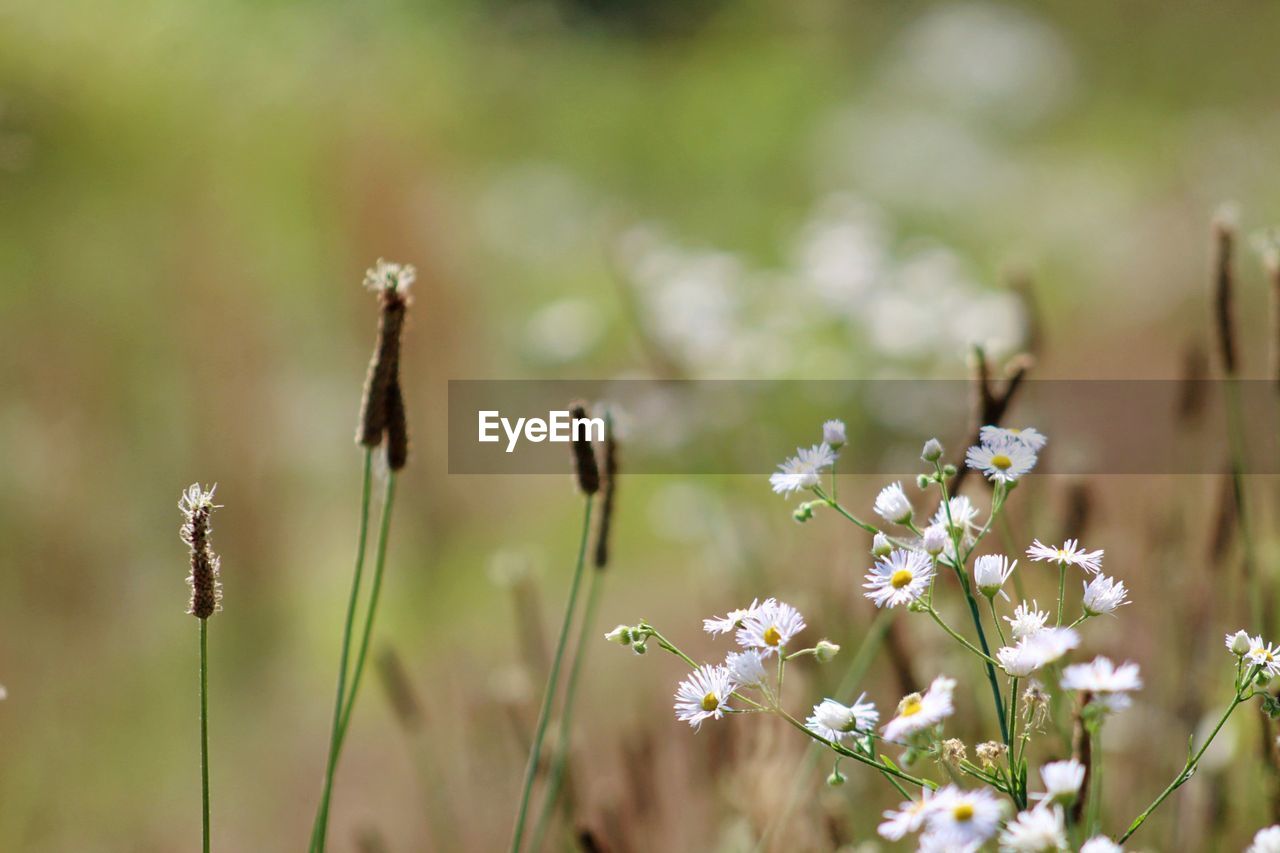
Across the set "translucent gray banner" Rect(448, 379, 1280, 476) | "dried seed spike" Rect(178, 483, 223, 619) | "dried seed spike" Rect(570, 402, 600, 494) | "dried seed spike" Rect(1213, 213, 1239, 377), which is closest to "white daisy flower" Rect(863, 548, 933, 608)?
"dried seed spike" Rect(570, 402, 600, 494)

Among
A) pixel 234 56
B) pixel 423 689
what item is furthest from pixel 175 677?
pixel 234 56

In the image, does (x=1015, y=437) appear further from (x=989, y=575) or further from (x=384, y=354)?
(x=384, y=354)

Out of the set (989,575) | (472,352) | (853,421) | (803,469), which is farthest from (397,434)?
(472,352)

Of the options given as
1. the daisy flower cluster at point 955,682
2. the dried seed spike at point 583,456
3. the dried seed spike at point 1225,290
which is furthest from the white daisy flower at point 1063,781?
the dried seed spike at point 1225,290

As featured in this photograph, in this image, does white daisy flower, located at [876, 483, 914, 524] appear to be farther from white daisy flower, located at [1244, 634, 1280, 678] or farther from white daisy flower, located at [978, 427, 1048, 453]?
white daisy flower, located at [1244, 634, 1280, 678]

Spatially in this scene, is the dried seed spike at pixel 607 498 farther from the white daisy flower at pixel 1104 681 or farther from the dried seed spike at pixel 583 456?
the white daisy flower at pixel 1104 681

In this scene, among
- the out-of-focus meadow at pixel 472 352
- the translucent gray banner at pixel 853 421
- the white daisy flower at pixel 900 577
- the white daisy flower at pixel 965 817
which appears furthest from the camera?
the translucent gray banner at pixel 853 421
